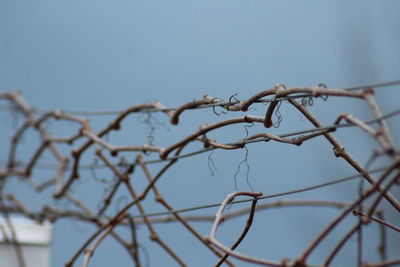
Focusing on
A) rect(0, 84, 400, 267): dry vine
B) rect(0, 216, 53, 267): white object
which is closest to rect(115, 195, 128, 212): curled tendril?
rect(0, 84, 400, 267): dry vine

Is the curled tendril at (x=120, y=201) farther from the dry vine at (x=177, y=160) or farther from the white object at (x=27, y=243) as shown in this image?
the white object at (x=27, y=243)

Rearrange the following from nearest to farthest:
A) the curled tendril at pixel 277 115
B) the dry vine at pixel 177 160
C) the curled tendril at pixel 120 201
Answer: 1. the dry vine at pixel 177 160
2. the curled tendril at pixel 277 115
3. the curled tendril at pixel 120 201

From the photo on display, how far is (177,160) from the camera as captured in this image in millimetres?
1386

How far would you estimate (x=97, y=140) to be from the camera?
167 cm

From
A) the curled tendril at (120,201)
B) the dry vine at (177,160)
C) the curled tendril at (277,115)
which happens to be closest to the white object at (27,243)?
the dry vine at (177,160)

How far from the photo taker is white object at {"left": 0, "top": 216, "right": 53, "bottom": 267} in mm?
1948

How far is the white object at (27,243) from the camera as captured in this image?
1.95m

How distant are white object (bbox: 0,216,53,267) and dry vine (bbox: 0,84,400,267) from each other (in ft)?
0.13

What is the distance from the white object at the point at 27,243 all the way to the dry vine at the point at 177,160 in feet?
0.13

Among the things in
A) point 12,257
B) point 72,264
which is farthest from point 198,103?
point 12,257

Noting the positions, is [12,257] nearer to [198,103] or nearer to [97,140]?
[97,140]

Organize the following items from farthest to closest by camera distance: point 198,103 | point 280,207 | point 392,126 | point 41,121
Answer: point 41,121
point 280,207
point 198,103
point 392,126

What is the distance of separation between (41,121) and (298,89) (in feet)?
4.20

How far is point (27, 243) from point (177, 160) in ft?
2.51
